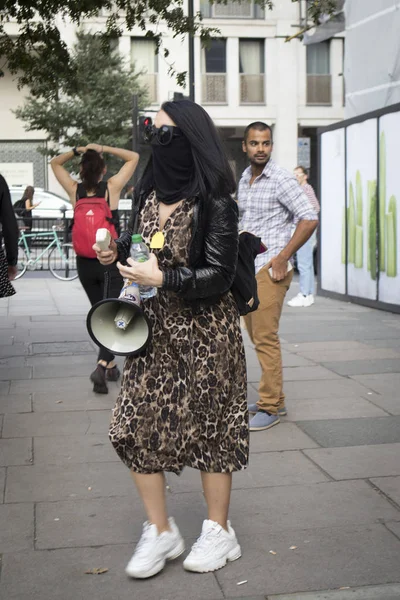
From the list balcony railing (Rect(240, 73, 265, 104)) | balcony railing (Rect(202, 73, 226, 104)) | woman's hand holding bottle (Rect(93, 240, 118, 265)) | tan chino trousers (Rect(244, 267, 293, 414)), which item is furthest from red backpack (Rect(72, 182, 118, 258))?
balcony railing (Rect(240, 73, 265, 104))

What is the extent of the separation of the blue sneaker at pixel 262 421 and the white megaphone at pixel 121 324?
261cm

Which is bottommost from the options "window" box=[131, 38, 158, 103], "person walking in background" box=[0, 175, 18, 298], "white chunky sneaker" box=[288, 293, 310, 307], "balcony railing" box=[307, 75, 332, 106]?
"white chunky sneaker" box=[288, 293, 310, 307]

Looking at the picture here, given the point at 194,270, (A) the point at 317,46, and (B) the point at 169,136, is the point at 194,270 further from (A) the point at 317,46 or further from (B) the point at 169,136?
(A) the point at 317,46

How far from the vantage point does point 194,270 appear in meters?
3.64

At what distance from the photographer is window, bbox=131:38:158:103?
122 feet

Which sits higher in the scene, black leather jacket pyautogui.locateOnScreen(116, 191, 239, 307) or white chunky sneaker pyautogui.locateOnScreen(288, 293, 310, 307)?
black leather jacket pyautogui.locateOnScreen(116, 191, 239, 307)

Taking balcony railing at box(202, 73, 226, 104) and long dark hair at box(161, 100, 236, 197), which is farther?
balcony railing at box(202, 73, 226, 104)

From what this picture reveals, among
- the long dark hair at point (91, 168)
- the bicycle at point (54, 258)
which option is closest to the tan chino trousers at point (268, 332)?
the long dark hair at point (91, 168)

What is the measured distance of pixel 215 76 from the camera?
37281 millimetres

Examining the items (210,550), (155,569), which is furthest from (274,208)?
(155,569)

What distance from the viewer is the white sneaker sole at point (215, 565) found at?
374 cm

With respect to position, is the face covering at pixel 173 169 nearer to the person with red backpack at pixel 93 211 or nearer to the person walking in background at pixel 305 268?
the person with red backpack at pixel 93 211

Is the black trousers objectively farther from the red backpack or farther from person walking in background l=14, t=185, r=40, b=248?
person walking in background l=14, t=185, r=40, b=248

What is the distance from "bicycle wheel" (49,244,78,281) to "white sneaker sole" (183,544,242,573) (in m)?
15.0
